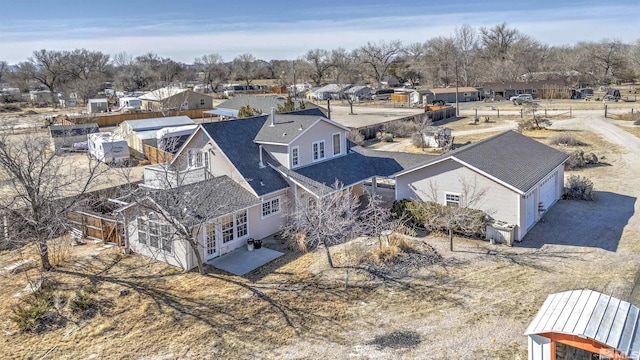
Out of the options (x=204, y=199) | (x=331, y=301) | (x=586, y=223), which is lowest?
(x=331, y=301)

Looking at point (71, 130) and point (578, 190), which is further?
point (71, 130)

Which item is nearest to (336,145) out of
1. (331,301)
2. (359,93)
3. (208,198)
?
(208,198)

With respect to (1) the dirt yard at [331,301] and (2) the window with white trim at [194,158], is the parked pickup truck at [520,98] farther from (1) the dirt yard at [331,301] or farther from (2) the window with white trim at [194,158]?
(2) the window with white trim at [194,158]

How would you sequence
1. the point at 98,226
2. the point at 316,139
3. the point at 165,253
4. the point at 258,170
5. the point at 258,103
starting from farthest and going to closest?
the point at 258,103
the point at 316,139
the point at 258,170
the point at 98,226
the point at 165,253

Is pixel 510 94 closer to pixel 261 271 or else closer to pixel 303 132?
pixel 303 132

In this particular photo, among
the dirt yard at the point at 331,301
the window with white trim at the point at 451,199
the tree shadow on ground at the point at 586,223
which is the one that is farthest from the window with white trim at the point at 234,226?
the tree shadow on ground at the point at 586,223

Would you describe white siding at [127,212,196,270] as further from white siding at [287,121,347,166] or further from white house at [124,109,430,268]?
white siding at [287,121,347,166]

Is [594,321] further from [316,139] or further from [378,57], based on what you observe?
[378,57]
